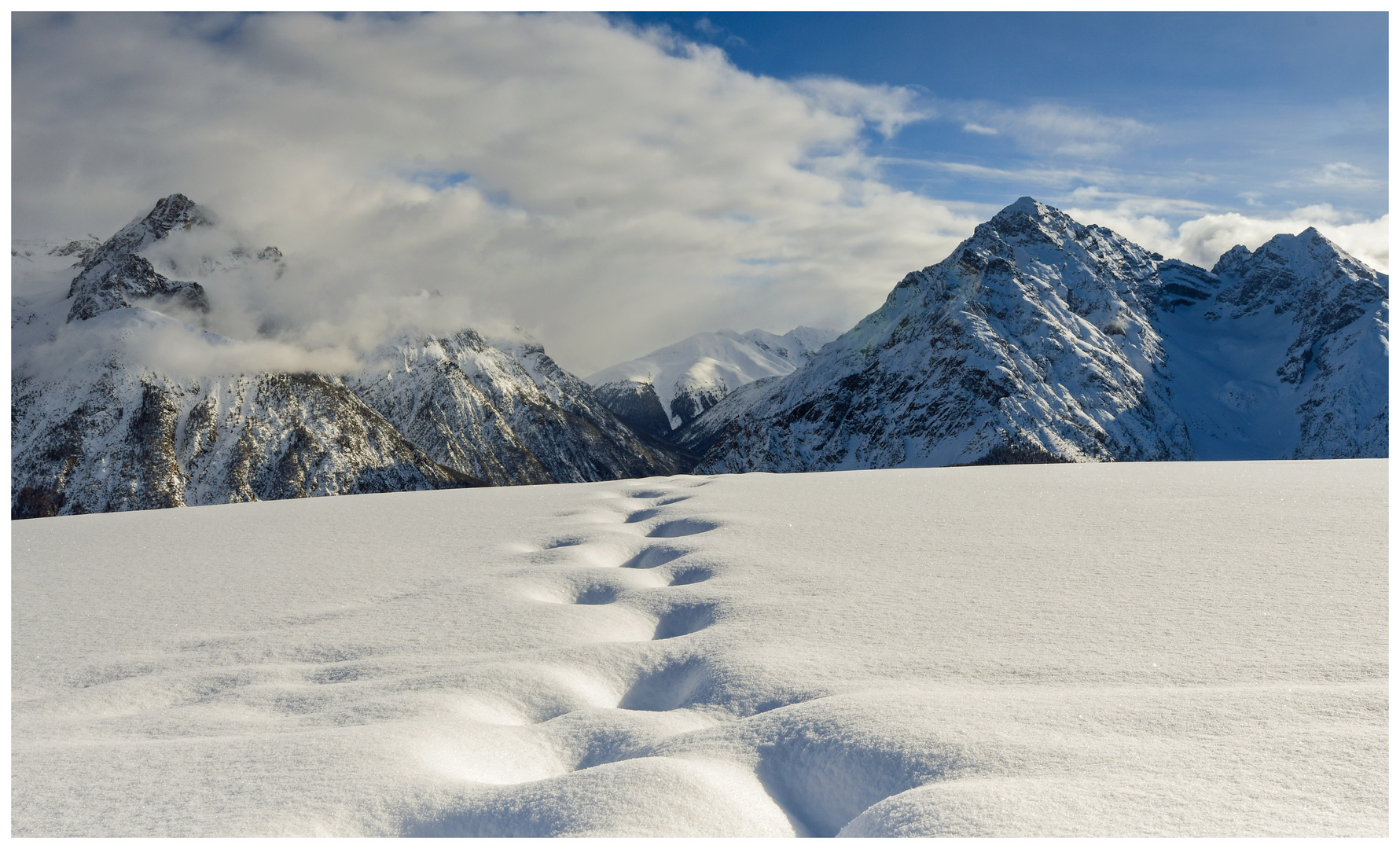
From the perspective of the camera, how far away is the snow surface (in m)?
4.43

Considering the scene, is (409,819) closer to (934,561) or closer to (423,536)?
(934,561)

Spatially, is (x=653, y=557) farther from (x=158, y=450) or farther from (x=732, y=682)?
(x=158, y=450)

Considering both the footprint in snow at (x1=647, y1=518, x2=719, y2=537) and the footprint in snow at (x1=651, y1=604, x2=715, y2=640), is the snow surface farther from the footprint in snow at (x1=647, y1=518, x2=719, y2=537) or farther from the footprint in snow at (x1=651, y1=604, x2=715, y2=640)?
the footprint in snow at (x1=647, y1=518, x2=719, y2=537)

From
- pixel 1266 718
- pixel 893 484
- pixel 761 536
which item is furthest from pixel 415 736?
pixel 893 484

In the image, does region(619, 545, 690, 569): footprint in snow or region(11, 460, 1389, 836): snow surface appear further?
region(619, 545, 690, 569): footprint in snow

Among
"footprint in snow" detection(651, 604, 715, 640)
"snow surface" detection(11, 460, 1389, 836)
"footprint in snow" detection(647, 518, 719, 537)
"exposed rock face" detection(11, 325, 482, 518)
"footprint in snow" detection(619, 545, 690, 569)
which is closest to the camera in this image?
"snow surface" detection(11, 460, 1389, 836)

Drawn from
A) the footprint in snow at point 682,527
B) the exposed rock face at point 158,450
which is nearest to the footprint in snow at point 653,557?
the footprint in snow at point 682,527

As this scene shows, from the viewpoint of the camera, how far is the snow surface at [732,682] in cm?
443

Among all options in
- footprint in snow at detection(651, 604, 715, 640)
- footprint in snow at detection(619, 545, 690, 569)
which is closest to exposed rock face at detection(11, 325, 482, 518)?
footprint in snow at detection(619, 545, 690, 569)

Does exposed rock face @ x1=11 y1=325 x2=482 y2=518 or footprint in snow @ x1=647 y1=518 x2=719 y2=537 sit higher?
footprint in snow @ x1=647 y1=518 x2=719 y2=537

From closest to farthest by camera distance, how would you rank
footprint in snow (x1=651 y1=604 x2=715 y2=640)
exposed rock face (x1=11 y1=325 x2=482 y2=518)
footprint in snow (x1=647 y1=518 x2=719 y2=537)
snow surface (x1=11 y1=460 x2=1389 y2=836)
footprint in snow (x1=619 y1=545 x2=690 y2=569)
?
snow surface (x1=11 y1=460 x2=1389 y2=836) → footprint in snow (x1=651 y1=604 x2=715 y2=640) → footprint in snow (x1=619 y1=545 x2=690 y2=569) → footprint in snow (x1=647 y1=518 x2=719 y2=537) → exposed rock face (x1=11 y1=325 x2=482 y2=518)

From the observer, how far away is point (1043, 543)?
11.2m

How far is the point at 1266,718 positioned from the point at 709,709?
12.4 ft

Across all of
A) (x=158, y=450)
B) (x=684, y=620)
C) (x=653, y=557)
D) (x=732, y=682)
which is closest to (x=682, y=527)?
(x=653, y=557)
